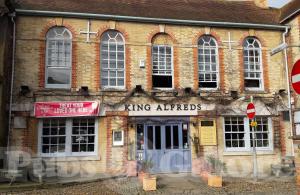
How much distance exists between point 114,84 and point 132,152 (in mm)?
2914

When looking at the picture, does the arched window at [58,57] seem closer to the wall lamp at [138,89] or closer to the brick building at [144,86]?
the brick building at [144,86]

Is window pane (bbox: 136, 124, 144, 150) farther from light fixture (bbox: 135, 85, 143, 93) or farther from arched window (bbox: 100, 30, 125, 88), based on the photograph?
arched window (bbox: 100, 30, 125, 88)

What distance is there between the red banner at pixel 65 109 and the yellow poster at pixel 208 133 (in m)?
4.50

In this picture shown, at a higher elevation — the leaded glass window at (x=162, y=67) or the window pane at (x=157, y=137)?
the leaded glass window at (x=162, y=67)

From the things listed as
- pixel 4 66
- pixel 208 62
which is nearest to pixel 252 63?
pixel 208 62

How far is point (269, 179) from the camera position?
1380 cm

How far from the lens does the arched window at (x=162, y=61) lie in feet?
49.4

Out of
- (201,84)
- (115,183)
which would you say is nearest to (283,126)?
(201,84)

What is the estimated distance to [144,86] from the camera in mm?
14711

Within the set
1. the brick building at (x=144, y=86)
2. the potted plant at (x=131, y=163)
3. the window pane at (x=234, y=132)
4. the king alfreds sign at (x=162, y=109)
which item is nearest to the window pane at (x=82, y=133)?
the brick building at (x=144, y=86)

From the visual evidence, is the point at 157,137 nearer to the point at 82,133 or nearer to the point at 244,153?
the point at 82,133

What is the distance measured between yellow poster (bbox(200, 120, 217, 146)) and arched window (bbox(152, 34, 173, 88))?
2.21 meters

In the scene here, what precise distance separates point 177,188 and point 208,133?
148 inches

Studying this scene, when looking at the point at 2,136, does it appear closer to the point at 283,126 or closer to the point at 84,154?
the point at 84,154
